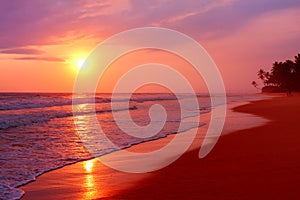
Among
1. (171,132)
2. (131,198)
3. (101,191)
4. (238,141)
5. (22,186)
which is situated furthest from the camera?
(171,132)

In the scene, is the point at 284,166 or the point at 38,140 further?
the point at 38,140

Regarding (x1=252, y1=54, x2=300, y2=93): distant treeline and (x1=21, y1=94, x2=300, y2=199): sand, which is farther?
(x1=252, y1=54, x2=300, y2=93): distant treeline

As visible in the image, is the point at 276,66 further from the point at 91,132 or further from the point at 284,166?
the point at 284,166

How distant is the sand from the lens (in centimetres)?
598

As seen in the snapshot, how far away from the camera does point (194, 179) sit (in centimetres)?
697

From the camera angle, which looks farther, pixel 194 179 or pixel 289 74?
pixel 289 74

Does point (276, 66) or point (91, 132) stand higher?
point (276, 66)

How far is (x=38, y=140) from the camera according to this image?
535 inches

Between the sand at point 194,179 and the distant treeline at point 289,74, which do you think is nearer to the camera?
the sand at point 194,179

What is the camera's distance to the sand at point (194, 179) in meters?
5.98

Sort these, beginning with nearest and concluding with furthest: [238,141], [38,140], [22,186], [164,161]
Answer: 1. [22,186]
2. [164,161]
3. [238,141]
4. [38,140]

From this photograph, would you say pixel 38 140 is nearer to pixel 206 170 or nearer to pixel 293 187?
pixel 206 170

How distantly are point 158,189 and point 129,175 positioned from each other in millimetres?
1448

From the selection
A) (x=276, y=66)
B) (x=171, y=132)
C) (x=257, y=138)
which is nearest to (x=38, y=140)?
(x=171, y=132)
